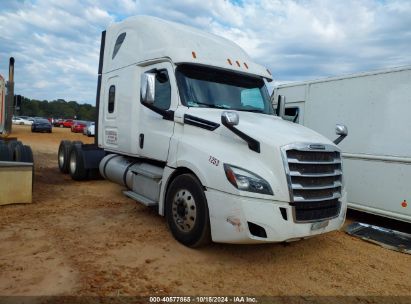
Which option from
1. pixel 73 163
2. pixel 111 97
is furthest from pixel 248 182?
pixel 73 163

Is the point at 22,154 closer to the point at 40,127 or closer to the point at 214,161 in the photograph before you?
the point at 214,161

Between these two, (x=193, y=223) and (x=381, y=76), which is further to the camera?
(x=381, y=76)

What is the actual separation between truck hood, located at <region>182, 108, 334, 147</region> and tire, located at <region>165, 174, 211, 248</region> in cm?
88

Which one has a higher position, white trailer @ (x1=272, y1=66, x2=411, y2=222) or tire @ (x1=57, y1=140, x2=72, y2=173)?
white trailer @ (x1=272, y1=66, x2=411, y2=222)

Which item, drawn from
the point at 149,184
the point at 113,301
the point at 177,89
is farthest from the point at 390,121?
the point at 113,301

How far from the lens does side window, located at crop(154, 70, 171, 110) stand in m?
5.88

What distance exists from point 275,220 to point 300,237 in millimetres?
457

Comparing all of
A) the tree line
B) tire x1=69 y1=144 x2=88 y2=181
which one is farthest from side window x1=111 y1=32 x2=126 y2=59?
the tree line

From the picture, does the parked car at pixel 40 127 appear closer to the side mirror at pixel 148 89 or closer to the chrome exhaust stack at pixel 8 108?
the chrome exhaust stack at pixel 8 108

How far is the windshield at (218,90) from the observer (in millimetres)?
5691

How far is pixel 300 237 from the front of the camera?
15.0 ft

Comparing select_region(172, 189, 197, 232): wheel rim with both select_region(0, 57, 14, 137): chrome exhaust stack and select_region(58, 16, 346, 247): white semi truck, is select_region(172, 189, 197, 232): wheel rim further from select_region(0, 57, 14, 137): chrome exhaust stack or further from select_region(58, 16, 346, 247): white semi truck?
select_region(0, 57, 14, 137): chrome exhaust stack

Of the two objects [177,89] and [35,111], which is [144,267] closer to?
[177,89]

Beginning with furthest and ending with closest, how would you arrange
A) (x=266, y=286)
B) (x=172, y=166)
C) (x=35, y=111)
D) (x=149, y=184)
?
(x=35, y=111) < (x=149, y=184) < (x=172, y=166) < (x=266, y=286)
